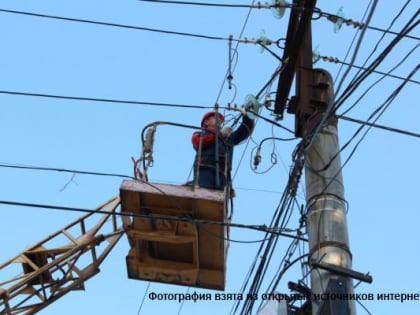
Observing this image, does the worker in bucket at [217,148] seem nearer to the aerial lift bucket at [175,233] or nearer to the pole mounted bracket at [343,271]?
the aerial lift bucket at [175,233]

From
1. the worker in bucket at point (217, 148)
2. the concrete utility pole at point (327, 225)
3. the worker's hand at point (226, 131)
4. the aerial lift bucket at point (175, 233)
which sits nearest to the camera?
the concrete utility pole at point (327, 225)

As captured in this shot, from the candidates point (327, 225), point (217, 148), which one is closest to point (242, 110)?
point (217, 148)

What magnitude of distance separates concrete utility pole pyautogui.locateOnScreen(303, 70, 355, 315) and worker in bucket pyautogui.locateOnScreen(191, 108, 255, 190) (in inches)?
69.6

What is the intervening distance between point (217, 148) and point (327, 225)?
2753mm

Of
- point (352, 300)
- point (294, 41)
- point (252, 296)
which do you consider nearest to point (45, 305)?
point (252, 296)

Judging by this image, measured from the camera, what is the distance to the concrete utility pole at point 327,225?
18.1 feet

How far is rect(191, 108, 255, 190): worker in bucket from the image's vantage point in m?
8.43

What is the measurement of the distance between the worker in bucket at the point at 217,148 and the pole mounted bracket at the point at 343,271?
2.78 metres

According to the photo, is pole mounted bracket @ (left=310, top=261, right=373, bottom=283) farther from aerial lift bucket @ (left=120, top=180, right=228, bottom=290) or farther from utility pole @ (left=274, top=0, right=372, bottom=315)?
aerial lift bucket @ (left=120, top=180, right=228, bottom=290)

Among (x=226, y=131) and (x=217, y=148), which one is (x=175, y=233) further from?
(x=226, y=131)

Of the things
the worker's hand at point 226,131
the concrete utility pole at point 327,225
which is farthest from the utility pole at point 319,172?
the worker's hand at point 226,131

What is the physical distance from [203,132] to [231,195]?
820 millimetres

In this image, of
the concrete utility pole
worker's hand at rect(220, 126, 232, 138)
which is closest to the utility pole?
the concrete utility pole

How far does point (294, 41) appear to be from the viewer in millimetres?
7266
